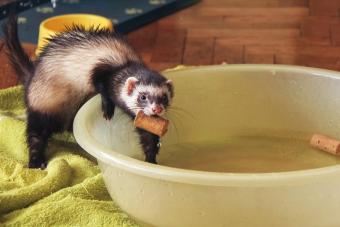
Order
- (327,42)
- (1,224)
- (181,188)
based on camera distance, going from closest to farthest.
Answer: (181,188)
(1,224)
(327,42)

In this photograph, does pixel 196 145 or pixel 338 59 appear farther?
pixel 338 59

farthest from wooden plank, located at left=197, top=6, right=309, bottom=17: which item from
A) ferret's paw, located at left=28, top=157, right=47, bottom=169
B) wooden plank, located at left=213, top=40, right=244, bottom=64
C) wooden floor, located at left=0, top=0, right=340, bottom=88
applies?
ferret's paw, located at left=28, top=157, right=47, bottom=169

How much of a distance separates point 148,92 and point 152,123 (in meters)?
0.05

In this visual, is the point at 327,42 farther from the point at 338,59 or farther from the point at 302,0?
the point at 302,0

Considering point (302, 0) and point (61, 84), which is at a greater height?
point (61, 84)

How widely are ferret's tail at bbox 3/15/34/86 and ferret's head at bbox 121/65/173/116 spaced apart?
0.25 metres

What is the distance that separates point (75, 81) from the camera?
46.3 inches

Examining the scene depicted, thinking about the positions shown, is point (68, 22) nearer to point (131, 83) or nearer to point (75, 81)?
point (75, 81)

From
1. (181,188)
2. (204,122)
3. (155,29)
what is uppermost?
(181,188)

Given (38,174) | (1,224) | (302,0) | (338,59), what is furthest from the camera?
(302,0)

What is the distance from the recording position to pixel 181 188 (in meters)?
0.86

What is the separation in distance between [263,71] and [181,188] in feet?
1.32

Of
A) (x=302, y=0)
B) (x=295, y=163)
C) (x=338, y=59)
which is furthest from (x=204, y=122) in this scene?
(x=302, y=0)

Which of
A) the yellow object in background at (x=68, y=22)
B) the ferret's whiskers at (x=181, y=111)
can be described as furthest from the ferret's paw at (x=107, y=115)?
the yellow object in background at (x=68, y=22)
